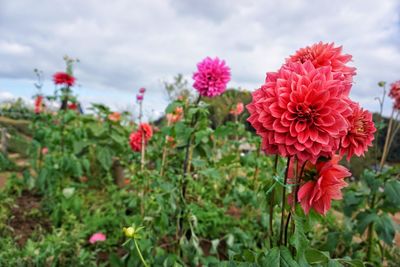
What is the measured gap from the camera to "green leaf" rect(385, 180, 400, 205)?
5.84ft

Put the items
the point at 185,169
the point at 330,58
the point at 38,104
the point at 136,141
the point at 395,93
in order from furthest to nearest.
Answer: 1. the point at 38,104
2. the point at 136,141
3. the point at 395,93
4. the point at 185,169
5. the point at 330,58

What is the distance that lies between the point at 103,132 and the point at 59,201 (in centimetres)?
78

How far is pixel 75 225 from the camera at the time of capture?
269cm

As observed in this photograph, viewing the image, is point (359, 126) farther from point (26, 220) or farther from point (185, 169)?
point (26, 220)

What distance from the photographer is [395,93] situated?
2.36 metres

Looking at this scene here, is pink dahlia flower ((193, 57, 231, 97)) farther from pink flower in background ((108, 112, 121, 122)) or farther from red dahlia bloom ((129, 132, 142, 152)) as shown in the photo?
pink flower in background ((108, 112, 121, 122))

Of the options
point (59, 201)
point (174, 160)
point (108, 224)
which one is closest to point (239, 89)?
point (174, 160)

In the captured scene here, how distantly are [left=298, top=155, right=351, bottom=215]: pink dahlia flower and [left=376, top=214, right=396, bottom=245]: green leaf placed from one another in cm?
121

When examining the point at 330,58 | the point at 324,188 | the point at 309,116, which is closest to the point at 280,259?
the point at 324,188

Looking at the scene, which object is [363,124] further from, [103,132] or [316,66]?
[103,132]

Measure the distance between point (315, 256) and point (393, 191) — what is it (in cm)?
102

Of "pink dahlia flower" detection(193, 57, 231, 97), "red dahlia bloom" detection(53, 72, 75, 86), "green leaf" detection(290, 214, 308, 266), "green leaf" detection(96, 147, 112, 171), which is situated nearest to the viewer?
"green leaf" detection(290, 214, 308, 266)

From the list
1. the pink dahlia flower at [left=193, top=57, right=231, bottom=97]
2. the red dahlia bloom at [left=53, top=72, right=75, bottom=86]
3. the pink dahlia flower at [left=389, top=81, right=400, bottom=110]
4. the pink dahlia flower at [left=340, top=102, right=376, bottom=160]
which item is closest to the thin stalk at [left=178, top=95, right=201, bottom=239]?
the pink dahlia flower at [left=193, top=57, right=231, bottom=97]

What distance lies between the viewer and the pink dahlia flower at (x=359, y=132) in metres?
0.91
